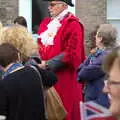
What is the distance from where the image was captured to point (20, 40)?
5598mm

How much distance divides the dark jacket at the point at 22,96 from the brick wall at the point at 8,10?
8.93 meters

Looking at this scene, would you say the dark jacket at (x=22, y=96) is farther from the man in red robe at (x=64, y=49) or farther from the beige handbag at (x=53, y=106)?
the man in red robe at (x=64, y=49)

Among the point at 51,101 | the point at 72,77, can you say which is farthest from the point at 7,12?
the point at 51,101

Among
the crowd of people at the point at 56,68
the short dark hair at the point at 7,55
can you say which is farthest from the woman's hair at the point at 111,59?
the short dark hair at the point at 7,55

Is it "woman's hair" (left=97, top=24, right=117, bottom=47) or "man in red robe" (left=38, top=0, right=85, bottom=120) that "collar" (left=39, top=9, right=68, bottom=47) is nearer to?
"man in red robe" (left=38, top=0, right=85, bottom=120)

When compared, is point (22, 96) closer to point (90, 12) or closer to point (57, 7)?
point (57, 7)

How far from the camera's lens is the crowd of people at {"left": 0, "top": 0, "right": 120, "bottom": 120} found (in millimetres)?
4992

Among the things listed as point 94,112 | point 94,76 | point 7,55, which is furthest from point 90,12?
point 94,112

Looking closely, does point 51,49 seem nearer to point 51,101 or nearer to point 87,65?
point 87,65

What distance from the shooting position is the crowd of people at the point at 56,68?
499 centimetres

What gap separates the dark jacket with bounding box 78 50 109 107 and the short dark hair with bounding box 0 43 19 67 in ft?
4.09

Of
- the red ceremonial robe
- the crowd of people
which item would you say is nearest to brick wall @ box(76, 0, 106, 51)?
the crowd of people

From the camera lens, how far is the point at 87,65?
653 centimetres

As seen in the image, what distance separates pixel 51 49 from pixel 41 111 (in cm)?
192
